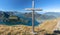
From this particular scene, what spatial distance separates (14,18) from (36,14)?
2.42 feet

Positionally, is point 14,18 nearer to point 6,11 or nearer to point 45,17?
point 6,11

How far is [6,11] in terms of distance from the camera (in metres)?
5.91

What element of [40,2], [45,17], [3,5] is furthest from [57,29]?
[3,5]

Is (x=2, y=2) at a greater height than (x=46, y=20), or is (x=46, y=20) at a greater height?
(x=2, y=2)

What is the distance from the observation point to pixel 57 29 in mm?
5746

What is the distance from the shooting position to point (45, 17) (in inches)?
230

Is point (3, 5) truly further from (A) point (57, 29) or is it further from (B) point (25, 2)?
(A) point (57, 29)

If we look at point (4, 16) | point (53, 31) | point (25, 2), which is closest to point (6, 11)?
point (4, 16)

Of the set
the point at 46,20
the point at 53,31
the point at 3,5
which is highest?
the point at 3,5

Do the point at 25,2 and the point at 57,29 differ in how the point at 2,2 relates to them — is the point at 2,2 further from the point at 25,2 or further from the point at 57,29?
the point at 57,29

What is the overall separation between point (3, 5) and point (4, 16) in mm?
364

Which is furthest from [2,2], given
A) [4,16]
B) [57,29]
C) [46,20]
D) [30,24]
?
[57,29]

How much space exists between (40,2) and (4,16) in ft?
4.15

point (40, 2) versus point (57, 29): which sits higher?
point (40, 2)
